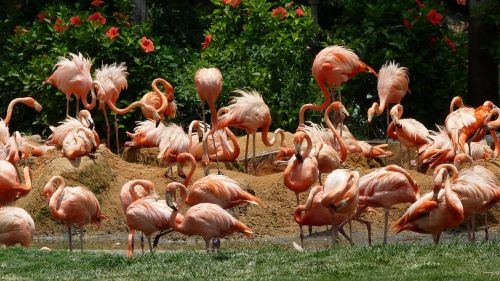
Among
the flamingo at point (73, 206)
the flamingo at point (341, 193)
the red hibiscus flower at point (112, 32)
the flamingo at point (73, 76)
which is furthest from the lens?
the red hibiscus flower at point (112, 32)

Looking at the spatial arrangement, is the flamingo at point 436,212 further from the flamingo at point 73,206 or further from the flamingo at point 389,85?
the flamingo at point 389,85

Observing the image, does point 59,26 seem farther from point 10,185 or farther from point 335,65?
point 10,185

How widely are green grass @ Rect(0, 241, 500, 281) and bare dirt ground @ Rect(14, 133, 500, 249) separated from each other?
2577mm

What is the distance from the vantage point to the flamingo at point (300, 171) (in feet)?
36.3

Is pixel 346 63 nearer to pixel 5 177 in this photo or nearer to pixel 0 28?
pixel 5 177

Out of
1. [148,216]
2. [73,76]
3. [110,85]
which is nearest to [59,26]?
[110,85]

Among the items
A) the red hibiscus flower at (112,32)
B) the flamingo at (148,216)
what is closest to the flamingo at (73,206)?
the flamingo at (148,216)

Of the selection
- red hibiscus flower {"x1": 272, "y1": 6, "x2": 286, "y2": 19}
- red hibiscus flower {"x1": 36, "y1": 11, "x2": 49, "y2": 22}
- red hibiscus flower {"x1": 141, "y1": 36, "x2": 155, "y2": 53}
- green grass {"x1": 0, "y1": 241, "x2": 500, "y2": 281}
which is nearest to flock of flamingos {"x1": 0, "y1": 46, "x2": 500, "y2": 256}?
red hibiscus flower {"x1": 141, "y1": 36, "x2": 155, "y2": 53}

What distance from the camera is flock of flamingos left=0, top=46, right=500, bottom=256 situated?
32.0 feet

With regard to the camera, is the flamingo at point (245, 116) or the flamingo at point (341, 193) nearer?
the flamingo at point (341, 193)

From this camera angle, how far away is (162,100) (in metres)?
14.4

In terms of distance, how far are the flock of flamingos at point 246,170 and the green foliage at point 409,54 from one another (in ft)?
6.24

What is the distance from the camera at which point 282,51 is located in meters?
15.9

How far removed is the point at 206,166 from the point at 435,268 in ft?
15.1
